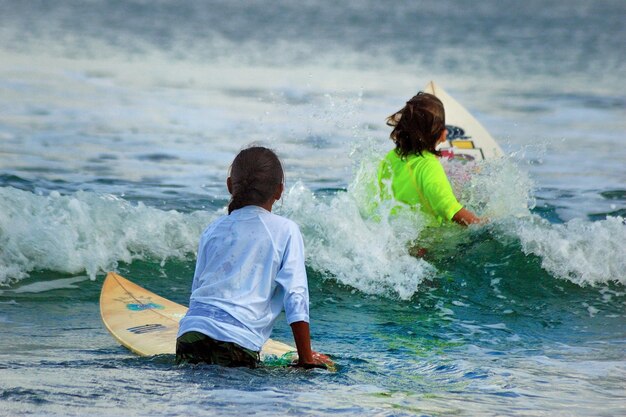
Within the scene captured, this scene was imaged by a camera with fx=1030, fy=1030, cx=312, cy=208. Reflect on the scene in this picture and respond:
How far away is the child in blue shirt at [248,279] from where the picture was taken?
4.12 meters

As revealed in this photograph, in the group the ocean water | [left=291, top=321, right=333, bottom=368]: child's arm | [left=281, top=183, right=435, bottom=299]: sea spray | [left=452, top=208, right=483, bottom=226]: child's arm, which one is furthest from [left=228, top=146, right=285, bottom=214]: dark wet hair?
[left=281, top=183, right=435, bottom=299]: sea spray

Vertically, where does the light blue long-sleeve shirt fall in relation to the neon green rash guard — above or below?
below

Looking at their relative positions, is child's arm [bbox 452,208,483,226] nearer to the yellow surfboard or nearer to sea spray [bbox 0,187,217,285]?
the yellow surfboard

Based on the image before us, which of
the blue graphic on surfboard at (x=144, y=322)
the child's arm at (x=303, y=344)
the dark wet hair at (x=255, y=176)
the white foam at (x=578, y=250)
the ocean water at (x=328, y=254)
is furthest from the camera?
the white foam at (x=578, y=250)

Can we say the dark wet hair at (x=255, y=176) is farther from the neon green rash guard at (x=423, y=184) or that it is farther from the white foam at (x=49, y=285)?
the white foam at (x=49, y=285)

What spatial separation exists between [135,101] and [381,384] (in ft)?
48.5

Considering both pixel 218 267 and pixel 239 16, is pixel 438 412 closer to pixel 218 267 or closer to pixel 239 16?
pixel 218 267

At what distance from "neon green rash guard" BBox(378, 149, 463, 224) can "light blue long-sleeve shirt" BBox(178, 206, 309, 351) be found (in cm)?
273

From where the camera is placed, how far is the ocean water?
438cm

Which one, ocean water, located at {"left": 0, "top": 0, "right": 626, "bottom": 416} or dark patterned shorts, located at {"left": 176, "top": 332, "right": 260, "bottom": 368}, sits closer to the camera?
dark patterned shorts, located at {"left": 176, "top": 332, "right": 260, "bottom": 368}

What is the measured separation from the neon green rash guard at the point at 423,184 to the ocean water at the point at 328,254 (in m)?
0.20

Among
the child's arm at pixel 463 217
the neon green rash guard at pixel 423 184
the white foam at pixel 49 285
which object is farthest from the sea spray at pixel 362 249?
the white foam at pixel 49 285

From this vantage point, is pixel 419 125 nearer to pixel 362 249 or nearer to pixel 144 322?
pixel 362 249

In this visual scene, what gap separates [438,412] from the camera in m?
4.18
